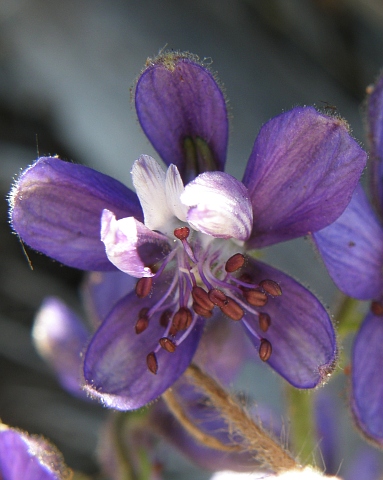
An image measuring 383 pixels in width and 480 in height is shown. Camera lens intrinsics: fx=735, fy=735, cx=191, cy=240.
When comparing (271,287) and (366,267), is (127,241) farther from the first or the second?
(366,267)

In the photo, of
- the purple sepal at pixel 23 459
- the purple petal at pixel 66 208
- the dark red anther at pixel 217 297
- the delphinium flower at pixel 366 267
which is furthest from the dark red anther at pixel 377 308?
the purple sepal at pixel 23 459

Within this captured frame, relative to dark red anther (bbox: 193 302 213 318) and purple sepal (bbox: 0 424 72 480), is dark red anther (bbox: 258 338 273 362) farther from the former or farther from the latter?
purple sepal (bbox: 0 424 72 480)

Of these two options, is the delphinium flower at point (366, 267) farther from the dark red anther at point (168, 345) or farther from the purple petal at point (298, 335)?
the dark red anther at point (168, 345)

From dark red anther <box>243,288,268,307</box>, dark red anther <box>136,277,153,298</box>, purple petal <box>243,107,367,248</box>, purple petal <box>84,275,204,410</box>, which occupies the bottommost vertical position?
purple petal <box>84,275,204,410</box>

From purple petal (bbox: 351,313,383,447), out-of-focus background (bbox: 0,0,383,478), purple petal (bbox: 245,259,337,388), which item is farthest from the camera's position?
out-of-focus background (bbox: 0,0,383,478)

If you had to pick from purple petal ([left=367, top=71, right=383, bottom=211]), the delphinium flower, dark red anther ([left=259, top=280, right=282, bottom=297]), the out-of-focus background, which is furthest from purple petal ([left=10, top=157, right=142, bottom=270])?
the out-of-focus background

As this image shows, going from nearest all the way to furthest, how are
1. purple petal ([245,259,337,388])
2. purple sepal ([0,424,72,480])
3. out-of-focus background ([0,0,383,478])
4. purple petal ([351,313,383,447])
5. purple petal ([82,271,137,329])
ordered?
purple sepal ([0,424,72,480])
purple petal ([245,259,337,388])
purple petal ([351,313,383,447])
purple petal ([82,271,137,329])
out-of-focus background ([0,0,383,478])

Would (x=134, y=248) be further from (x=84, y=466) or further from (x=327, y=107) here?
(x=84, y=466)
